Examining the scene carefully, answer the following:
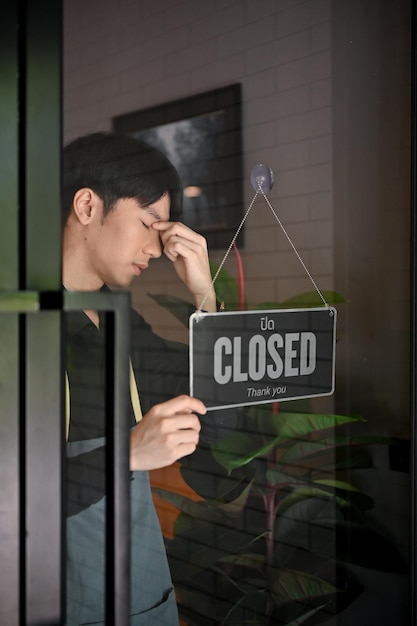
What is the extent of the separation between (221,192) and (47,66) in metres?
0.41

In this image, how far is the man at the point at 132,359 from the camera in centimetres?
110

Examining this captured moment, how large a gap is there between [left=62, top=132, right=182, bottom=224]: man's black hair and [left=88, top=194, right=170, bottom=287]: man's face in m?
0.01

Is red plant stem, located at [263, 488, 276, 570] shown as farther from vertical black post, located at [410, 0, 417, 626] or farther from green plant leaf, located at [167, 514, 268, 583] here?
vertical black post, located at [410, 0, 417, 626]

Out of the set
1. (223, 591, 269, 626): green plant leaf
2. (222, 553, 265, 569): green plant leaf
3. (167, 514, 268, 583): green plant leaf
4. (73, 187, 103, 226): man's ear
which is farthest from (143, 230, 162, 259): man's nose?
(223, 591, 269, 626): green plant leaf

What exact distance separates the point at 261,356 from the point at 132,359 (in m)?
0.31

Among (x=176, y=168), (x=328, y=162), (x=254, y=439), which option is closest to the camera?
(x=176, y=168)

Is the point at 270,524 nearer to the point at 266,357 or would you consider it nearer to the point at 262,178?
the point at 266,357

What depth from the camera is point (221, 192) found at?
1.33m

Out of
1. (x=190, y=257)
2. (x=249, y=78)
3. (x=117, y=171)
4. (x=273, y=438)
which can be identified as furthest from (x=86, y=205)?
(x=273, y=438)

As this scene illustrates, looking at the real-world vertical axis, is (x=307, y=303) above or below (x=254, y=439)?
above

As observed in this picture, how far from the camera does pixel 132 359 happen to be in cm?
119

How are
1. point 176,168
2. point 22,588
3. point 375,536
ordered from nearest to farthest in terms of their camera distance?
point 22,588 → point 176,168 → point 375,536

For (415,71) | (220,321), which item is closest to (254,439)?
(220,321)

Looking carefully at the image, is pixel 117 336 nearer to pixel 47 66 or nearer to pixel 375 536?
pixel 47 66
